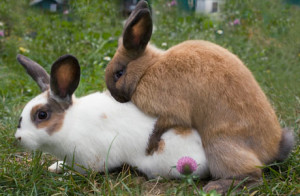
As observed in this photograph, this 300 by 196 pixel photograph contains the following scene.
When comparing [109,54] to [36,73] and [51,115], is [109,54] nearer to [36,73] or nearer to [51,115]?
[36,73]

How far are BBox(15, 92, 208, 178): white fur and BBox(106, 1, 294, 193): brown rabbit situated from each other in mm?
86

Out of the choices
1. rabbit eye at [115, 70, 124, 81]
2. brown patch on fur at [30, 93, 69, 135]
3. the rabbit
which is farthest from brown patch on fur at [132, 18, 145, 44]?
brown patch on fur at [30, 93, 69, 135]

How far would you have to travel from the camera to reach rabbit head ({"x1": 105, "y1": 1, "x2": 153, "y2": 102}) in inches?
131

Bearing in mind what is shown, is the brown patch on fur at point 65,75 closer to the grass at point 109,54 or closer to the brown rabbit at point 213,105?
the brown rabbit at point 213,105

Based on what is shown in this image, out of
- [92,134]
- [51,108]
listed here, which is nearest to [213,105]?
[92,134]

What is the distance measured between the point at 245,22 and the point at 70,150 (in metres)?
5.49

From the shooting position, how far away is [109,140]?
3254 mm

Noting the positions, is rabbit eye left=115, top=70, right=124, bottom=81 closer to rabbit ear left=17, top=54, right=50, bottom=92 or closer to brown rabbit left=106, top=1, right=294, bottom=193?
brown rabbit left=106, top=1, right=294, bottom=193

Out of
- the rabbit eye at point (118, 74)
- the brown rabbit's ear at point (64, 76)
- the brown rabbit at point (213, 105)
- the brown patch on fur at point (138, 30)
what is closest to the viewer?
the brown rabbit at point (213, 105)

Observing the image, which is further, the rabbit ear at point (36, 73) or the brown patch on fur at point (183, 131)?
the rabbit ear at point (36, 73)

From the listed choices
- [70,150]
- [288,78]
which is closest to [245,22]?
[288,78]

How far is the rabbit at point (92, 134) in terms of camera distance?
10.3 ft

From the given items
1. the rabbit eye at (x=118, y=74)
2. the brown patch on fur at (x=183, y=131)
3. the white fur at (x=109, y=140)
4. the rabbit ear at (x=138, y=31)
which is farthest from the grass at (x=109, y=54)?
the rabbit ear at (x=138, y=31)

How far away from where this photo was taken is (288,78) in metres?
5.10
